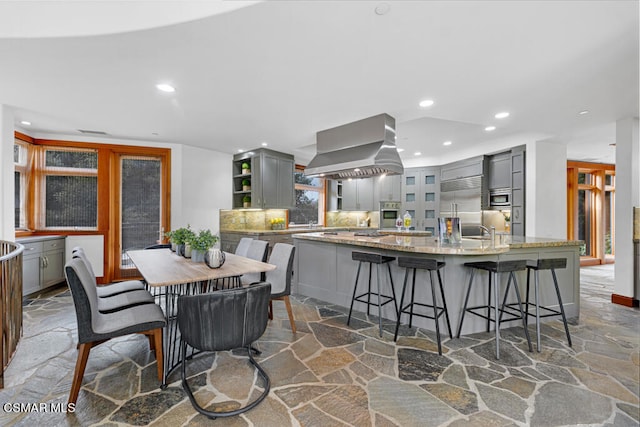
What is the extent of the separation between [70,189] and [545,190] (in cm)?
795

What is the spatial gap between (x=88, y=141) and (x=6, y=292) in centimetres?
369

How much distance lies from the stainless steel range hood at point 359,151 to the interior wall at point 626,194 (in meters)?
3.00

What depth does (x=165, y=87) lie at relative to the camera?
119 inches

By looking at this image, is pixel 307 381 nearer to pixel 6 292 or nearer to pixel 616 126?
pixel 6 292

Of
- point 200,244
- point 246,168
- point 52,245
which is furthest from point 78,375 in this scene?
point 246,168

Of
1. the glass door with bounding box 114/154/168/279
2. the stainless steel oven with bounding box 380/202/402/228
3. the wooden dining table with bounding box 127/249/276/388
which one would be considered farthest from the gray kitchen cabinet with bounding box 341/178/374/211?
the wooden dining table with bounding box 127/249/276/388

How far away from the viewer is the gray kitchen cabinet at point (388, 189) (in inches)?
296

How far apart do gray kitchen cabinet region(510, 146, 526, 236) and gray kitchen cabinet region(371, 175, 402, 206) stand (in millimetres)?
2597

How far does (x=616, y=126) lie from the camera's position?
4.18 m

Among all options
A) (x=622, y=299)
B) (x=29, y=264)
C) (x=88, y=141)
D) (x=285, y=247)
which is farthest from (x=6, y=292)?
(x=622, y=299)

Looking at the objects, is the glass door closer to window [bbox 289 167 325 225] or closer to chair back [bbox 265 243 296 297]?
window [bbox 289 167 325 225]

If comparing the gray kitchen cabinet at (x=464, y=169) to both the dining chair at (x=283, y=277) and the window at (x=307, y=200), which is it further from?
the dining chair at (x=283, y=277)

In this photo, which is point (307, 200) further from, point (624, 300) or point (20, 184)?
point (624, 300)

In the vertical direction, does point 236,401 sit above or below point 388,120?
below
